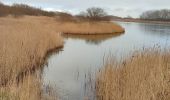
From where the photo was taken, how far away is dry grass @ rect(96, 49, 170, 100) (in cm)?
427

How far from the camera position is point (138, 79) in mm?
4715

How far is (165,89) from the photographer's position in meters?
4.18

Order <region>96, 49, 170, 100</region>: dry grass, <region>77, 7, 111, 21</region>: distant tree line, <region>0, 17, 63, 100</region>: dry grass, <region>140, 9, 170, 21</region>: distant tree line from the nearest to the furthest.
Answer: <region>0, 17, 63, 100</region>: dry grass < <region>96, 49, 170, 100</region>: dry grass < <region>77, 7, 111, 21</region>: distant tree line < <region>140, 9, 170, 21</region>: distant tree line

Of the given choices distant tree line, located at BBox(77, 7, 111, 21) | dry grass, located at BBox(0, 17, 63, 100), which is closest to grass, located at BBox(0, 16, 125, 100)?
dry grass, located at BBox(0, 17, 63, 100)

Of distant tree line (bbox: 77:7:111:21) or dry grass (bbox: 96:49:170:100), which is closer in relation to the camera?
dry grass (bbox: 96:49:170:100)

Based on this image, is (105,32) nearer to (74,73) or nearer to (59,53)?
(59,53)

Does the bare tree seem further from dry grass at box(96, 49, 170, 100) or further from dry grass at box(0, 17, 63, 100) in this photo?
dry grass at box(96, 49, 170, 100)

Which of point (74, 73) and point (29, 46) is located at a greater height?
point (29, 46)

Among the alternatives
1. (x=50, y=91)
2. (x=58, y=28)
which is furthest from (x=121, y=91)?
(x=58, y=28)

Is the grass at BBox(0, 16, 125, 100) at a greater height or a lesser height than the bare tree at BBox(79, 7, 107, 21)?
lesser

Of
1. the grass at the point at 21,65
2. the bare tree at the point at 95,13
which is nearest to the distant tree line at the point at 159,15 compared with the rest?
the bare tree at the point at 95,13

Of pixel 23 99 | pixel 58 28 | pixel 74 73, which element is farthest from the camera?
pixel 58 28

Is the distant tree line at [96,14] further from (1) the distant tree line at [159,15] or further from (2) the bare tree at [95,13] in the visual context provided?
(1) the distant tree line at [159,15]

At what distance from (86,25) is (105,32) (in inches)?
65.3
